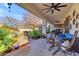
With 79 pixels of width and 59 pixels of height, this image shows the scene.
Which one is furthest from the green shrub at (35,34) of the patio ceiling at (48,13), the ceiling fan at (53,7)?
the ceiling fan at (53,7)

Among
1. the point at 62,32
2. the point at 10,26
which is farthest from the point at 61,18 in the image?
the point at 10,26

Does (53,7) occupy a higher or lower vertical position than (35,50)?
higher

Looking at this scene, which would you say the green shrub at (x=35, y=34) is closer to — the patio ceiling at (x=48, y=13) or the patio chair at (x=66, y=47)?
the patio ceiling at (x=48, y=13)

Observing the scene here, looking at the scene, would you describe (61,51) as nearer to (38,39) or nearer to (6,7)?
(38,39)

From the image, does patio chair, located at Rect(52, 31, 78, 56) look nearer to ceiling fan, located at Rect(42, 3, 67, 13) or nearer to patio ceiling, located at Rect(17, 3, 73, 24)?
patio ceiling, located at Rect(17, 3, 73, 24)

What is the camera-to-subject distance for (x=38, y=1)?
3318 mm

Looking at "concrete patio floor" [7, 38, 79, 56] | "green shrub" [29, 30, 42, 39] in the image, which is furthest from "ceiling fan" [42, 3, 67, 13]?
"concrete patio floor" [7, 38, 79, 56]

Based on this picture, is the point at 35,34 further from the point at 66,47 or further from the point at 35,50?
the point at 66,47

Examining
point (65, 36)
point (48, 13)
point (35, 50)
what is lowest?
point (35, 50)

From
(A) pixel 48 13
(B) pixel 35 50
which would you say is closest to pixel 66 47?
(B) pixel 35 50

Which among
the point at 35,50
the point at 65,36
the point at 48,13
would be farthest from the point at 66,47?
the point at 48,13

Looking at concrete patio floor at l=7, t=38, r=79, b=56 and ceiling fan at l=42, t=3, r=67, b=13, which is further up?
ceiling fan at l=42, t=3, r=67, b=13

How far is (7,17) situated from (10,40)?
0.36 metres

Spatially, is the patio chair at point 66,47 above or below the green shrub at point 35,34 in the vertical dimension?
below
